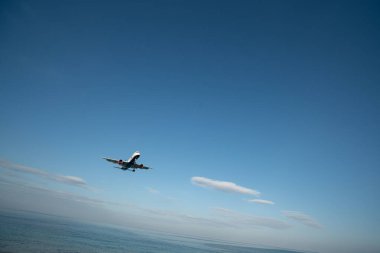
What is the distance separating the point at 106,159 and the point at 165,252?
9742 cm

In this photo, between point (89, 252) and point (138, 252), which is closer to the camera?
point (89, 252)

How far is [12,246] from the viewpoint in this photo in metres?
69.1

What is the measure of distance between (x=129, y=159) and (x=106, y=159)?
→ 5.58 m

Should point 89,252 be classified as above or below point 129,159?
below

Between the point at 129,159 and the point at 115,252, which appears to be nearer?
the point at 129,159

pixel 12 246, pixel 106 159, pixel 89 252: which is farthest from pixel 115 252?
pixel 106 159

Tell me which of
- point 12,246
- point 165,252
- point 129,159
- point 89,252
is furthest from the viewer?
point 165,252

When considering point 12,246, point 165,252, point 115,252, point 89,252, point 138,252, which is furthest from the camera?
point 165,252

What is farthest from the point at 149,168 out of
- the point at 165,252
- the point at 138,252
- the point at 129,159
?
the point at 165,252

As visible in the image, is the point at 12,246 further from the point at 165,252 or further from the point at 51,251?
the point at 165,252

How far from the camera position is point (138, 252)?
352 feet

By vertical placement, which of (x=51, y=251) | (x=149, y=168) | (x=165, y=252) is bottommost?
(x=165, y=252)

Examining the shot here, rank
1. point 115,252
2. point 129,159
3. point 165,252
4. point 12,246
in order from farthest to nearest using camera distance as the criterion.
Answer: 1. point 165,252
2. point 115,252
3. point 12,246
4. point 129,159

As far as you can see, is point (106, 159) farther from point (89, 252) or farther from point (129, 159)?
point (89, 252)
